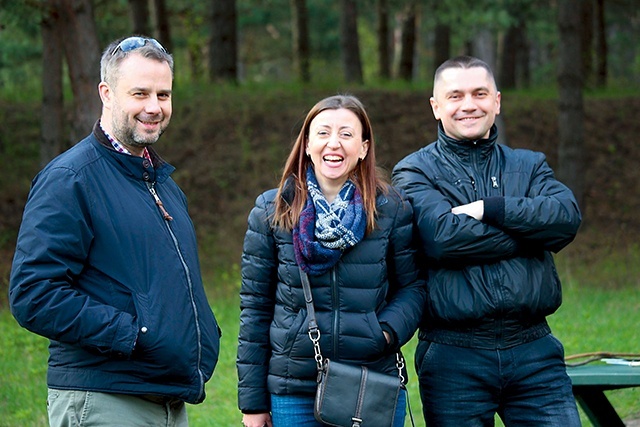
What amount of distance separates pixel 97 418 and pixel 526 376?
2.00 metres

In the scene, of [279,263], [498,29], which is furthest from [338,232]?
[498,29]

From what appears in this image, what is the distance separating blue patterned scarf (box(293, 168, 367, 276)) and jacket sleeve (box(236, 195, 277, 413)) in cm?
19

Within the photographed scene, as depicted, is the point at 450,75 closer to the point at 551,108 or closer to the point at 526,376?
the point at 526,376

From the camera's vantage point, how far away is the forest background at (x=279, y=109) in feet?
42.5

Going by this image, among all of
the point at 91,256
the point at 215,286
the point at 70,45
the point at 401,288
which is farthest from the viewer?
the point at 215,286

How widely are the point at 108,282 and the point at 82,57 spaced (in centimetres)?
833

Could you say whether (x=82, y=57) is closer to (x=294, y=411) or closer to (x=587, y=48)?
(x=294, y=411)

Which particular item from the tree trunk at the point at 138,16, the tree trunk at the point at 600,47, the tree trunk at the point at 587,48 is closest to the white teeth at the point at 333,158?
the tree trunk at the point at 138,16

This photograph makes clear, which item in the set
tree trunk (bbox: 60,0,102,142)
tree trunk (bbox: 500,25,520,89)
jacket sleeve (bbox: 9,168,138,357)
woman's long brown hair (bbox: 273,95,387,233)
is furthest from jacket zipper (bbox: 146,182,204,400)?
tree trunk (bbox: 500,25,520,89)

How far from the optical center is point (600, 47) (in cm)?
2409

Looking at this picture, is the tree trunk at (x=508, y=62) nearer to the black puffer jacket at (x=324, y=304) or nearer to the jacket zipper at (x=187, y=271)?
the black puffer jacket at (x=324, y=304)

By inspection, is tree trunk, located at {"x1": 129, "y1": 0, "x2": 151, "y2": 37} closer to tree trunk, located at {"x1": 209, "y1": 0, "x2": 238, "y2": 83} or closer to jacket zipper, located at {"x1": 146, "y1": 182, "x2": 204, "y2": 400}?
tree trunk, located at {"x1": 209, "y1": 0, "x2": 238, "y2": 83}

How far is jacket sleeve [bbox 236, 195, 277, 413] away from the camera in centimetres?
407

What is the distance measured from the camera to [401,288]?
13.8ft
